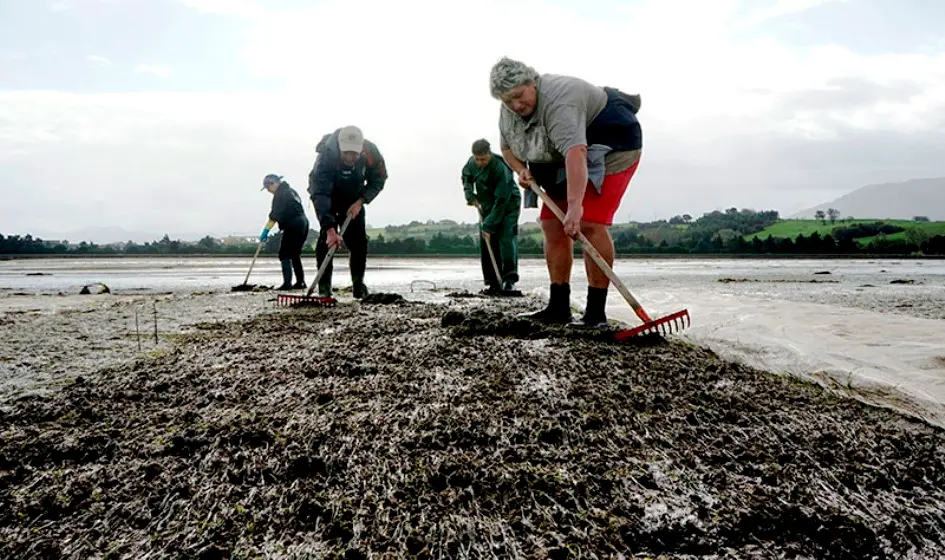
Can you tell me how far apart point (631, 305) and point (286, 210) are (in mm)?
6912

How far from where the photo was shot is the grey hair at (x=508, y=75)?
3387 millimetres

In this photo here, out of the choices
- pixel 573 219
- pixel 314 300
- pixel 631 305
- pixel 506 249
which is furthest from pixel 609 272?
pixel 506 249

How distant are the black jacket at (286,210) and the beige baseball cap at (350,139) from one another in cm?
353

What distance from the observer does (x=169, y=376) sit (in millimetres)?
2312

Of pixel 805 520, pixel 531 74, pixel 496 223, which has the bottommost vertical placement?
pixel 805 520

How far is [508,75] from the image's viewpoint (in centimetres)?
338

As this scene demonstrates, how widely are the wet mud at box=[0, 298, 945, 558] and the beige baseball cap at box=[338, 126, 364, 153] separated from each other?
12.6 ft

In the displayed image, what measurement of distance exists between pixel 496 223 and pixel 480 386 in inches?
214

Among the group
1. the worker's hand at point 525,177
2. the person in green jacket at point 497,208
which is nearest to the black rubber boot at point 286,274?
the person in green jacket at point 497,208

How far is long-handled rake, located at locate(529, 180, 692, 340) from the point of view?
3.09 meters

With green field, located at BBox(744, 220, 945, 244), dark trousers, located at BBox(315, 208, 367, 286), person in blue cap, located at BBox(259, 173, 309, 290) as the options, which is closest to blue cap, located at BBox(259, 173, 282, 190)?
person in blue cap, located at BBox(259, 173, 309, 290)

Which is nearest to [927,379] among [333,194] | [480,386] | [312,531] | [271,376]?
[480,386]

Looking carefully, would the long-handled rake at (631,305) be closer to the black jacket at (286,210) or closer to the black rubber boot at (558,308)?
the black rubber boot at (558,308)

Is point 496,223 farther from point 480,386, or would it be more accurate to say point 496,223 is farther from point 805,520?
point 805,520
